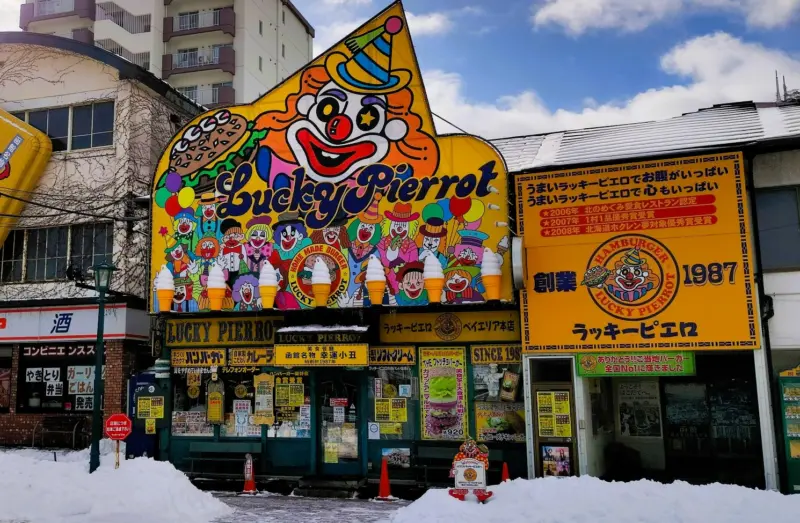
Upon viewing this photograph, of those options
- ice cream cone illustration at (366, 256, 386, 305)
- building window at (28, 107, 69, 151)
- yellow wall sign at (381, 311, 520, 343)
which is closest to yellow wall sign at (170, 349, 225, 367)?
yellow wall sign at (381, 311, 520, 343)

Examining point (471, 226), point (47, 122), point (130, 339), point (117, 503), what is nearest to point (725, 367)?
point (471, 226)

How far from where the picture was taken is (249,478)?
14.7 metres

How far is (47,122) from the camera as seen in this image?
70.0 feet

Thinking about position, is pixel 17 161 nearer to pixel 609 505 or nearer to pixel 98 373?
pixel 98 373

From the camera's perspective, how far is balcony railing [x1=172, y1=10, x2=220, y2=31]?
45969mm

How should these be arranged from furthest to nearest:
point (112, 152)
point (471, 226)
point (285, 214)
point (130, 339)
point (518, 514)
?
point (112, 152), point (130, 339), point (285, 214), point (471, 226), point (518, 514)

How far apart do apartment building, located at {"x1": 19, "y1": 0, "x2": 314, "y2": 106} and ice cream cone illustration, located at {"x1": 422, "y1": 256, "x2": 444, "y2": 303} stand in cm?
3466

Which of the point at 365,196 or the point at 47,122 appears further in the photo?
the point at 47,122

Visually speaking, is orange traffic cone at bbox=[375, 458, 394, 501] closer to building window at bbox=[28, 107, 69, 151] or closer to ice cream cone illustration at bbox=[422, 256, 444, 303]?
ice cream cone illustration at bbox=[422, 256, 444, 303]

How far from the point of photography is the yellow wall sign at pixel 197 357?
16.2 metres

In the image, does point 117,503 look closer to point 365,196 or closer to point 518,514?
point 518,514

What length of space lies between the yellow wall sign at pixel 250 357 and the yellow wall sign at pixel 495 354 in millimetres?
4580

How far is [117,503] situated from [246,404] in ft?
15.5

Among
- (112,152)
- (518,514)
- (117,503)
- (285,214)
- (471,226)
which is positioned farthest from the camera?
(112,152)
